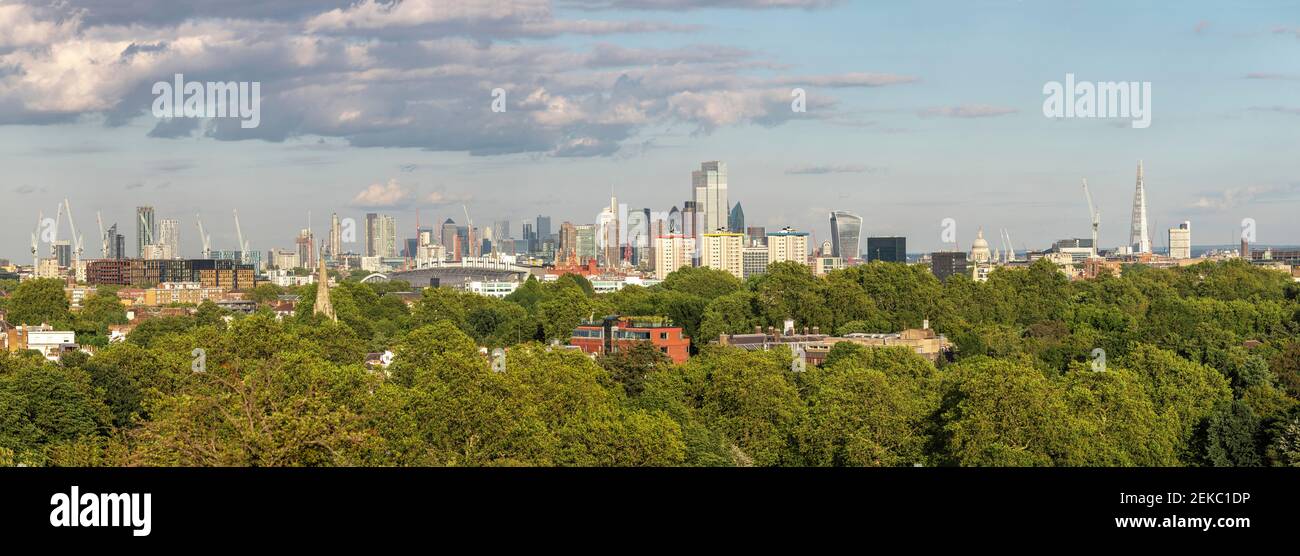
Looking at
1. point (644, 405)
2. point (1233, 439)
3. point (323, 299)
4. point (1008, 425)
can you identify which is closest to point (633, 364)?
point (644, 405)

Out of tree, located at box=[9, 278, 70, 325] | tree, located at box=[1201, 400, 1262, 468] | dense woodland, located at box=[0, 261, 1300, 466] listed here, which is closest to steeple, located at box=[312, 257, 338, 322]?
dense woodland, located at box=[0, 261, 1300, 466]

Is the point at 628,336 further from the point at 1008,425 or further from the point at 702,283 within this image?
the point at 702,283

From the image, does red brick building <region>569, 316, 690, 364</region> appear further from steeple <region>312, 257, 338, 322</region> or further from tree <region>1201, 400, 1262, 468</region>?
tree <region>1201, 400, 1262, 468</region>
